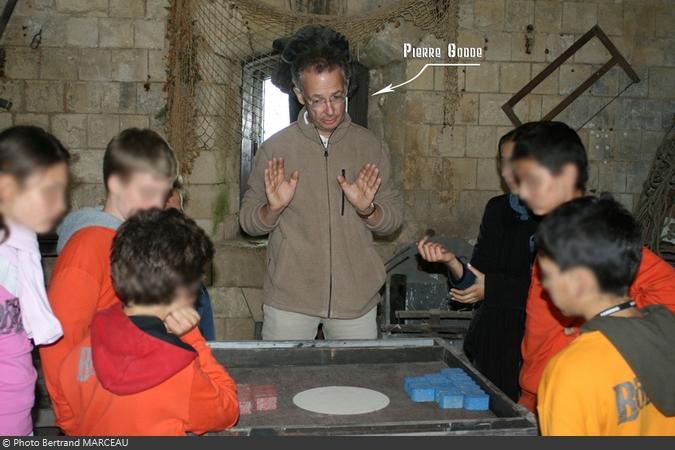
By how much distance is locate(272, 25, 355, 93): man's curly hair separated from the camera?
2.55 meters

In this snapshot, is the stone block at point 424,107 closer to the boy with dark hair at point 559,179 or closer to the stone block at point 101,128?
the stone block at point 101,128

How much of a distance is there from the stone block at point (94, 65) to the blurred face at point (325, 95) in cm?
228

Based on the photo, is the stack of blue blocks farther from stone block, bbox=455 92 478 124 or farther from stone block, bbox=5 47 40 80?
stone block, bbox=5 47 40 80

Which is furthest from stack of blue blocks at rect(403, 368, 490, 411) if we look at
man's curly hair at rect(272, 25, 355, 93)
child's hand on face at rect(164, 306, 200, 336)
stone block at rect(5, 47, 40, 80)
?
stone block at rect(5, 47, 40, 80)

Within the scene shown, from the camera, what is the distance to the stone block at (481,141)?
4609 millimetres

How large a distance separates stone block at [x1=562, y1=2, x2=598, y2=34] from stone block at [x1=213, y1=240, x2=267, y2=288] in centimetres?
246

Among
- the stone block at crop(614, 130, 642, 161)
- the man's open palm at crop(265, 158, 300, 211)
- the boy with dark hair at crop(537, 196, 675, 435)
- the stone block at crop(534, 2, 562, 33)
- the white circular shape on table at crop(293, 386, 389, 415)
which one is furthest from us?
the stone block at crop(614, 130, 642, 161)

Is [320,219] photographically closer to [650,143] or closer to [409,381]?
[409,381]

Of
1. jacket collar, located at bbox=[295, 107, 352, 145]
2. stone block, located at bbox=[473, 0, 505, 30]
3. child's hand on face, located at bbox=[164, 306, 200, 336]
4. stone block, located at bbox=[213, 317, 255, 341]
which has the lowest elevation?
stone block, located at bbox=[213, 317, 255, 341]

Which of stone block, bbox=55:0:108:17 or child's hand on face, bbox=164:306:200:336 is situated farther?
stone block, bbox=55:0:108:17

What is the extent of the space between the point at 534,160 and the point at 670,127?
136 inches

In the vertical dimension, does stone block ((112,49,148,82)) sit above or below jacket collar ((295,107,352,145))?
above

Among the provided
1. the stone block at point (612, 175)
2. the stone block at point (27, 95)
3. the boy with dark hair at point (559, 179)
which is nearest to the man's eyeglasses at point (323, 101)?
the boy with dark hair at point (559, 179)

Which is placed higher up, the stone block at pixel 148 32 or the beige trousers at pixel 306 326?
the stone block at pixel 148 32
